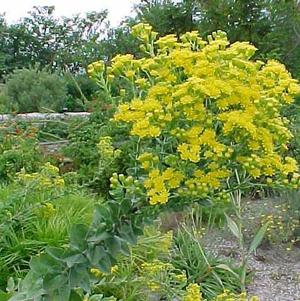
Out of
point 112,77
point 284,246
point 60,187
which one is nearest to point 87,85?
point 284,246

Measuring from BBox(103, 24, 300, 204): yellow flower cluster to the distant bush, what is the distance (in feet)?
21.2

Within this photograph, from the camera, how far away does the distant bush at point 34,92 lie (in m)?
7.53

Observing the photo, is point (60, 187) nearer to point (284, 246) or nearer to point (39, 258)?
point (39, 258)

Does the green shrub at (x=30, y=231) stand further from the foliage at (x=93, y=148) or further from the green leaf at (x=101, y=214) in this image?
the green leaf at (x=101, y=214)

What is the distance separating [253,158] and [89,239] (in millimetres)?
352

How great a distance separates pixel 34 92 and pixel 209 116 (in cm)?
667

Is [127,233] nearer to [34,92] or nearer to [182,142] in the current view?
[182,142]

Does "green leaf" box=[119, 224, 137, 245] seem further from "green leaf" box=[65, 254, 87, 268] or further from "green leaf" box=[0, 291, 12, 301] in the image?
"green leaf" box=[0, 291, 12, 301]

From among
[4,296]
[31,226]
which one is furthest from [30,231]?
[4,296]

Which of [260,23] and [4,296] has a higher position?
[260,23]

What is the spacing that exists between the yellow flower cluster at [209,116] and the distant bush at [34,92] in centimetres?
646

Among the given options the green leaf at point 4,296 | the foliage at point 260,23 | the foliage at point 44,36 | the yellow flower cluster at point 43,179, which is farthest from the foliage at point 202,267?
the foliage at point 44,36

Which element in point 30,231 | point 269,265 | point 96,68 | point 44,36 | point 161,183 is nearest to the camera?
point 161,183

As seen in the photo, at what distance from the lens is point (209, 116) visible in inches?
42.8
